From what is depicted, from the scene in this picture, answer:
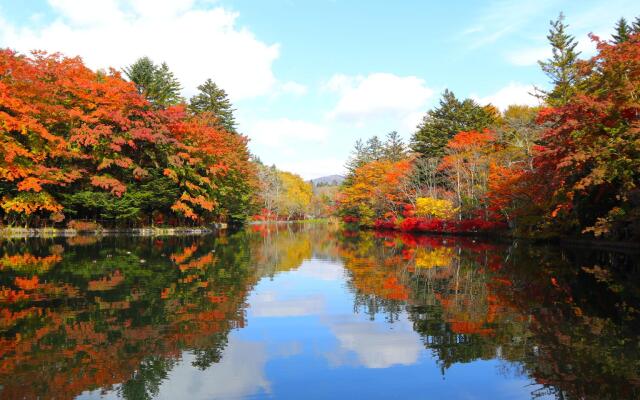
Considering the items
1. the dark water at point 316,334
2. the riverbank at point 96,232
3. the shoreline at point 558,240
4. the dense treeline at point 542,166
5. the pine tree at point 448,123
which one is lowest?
the dark water at point 316,334

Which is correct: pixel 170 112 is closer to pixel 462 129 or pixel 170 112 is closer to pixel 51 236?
pixel 51 236

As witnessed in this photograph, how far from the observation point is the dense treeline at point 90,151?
2812 centimetres

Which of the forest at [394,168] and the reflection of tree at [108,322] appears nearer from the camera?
the reflection of tree at [108,322]

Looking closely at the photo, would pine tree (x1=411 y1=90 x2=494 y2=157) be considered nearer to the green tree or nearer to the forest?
the forest

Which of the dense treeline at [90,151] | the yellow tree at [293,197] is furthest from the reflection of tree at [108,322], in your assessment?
the yellow tree at [293,197]

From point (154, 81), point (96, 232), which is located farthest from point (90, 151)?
point (154, 81)

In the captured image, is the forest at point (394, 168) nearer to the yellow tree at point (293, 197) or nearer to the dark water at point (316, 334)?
the dark water at point (316, 334)

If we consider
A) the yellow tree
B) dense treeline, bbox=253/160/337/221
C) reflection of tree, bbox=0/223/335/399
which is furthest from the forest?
the yellow tree

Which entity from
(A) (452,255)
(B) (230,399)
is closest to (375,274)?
(A) (452,255)

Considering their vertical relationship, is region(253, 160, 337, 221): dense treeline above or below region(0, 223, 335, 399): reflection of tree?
above

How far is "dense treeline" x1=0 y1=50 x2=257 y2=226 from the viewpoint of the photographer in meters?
28.1

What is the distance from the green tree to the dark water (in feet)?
135

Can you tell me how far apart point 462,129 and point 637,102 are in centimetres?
3326

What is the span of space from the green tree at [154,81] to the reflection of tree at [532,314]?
4153cm
